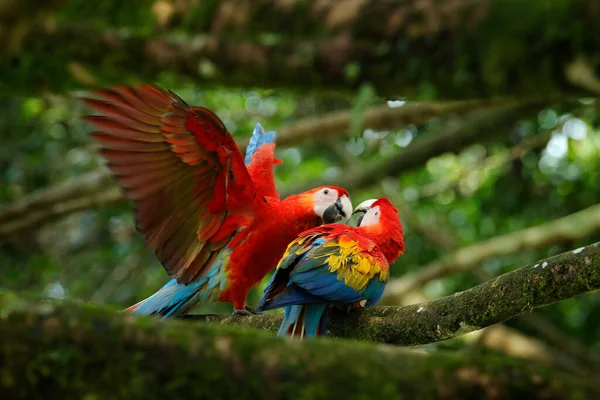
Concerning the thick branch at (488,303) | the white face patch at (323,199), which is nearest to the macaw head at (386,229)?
the white face patch at (323,199)

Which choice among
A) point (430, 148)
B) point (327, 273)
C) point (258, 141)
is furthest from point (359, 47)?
point (430, 148)

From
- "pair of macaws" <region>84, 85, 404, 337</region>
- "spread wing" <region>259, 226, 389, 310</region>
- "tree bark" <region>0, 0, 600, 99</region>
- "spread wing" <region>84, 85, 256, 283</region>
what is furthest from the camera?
"spread wing" <region>84, 85, 256, 283</region>

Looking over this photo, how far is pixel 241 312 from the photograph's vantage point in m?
3.39

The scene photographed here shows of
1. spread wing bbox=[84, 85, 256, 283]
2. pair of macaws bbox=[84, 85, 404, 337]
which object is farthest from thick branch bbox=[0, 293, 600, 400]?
spread wing bbox=[84, 85, 256, 283]

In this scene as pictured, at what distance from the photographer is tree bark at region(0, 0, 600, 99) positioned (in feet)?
7.71

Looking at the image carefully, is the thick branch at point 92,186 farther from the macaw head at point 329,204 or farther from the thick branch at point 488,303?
the thick branch at point 488,303

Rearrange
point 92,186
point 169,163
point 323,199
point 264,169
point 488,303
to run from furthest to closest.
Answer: point 92,186 → point 264,169 → point 323,199 → point 169,163 → point 488,303

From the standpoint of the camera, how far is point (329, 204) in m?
3.79

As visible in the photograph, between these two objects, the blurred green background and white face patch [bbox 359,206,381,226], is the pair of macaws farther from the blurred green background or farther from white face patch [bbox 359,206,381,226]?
the blurred green background

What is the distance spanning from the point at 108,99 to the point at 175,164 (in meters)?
0.40

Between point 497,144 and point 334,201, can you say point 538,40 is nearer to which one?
point 334,201

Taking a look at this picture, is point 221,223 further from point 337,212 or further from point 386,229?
point 386,229

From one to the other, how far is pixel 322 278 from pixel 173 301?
937 millimetres

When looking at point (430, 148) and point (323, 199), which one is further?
point (430, 148)
